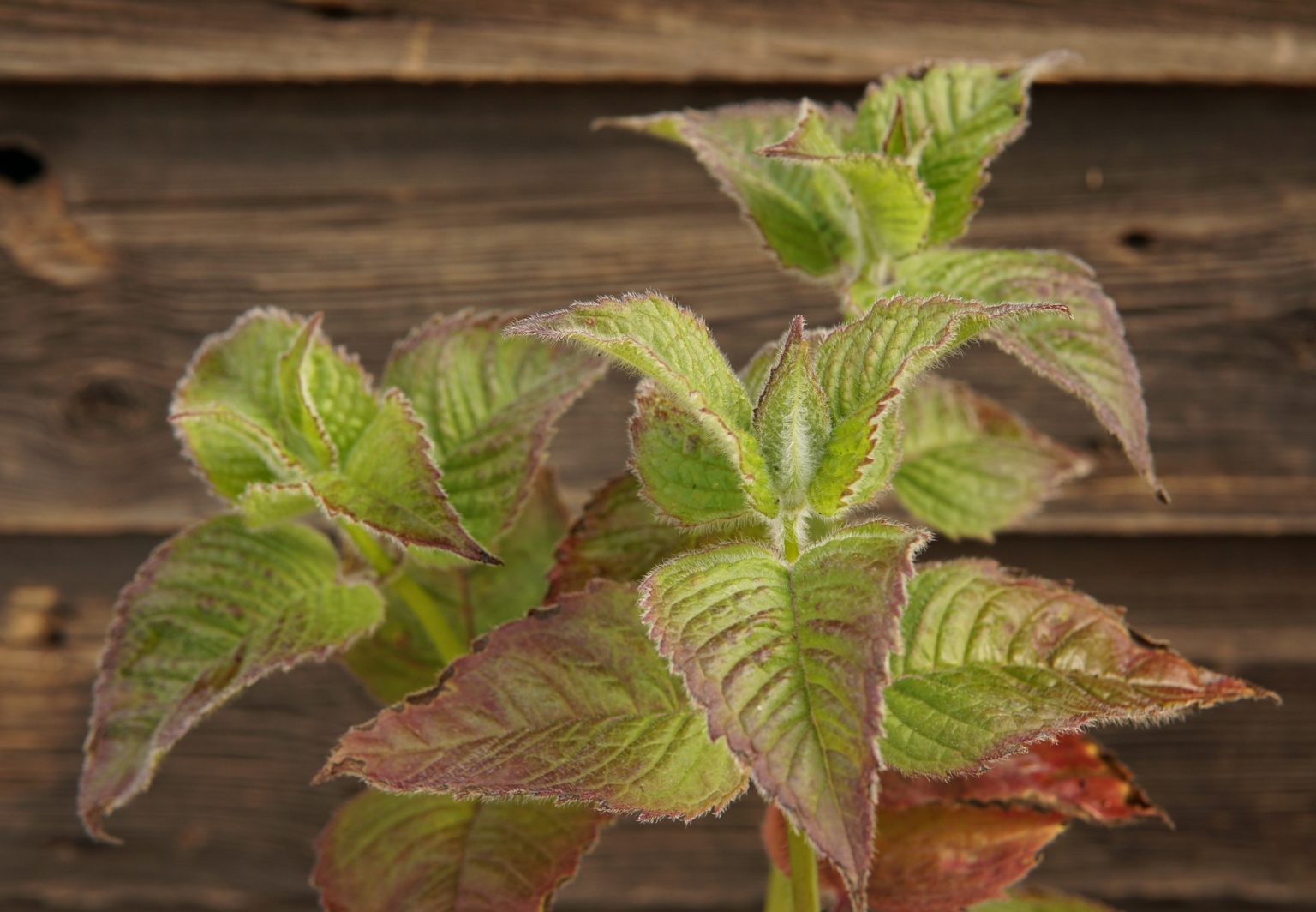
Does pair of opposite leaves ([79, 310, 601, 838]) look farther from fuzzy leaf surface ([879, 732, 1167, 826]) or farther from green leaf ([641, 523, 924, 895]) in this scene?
fuzzy leaf surface ([879, 732, 1167, 826])

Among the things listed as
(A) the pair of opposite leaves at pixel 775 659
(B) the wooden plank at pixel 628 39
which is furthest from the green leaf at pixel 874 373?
(B) the wooden plank at pixel 628 39

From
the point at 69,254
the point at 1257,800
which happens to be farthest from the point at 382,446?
the point at 1257,800

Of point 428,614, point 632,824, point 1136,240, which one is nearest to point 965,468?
point 428,614

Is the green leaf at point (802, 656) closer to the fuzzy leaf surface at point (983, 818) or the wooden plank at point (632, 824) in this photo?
the fuzzy leaf surface at point (983, 818)

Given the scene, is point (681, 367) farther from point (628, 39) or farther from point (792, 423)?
point (628, 39)

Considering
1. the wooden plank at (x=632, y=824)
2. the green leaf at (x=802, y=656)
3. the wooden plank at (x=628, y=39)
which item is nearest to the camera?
the green leaf at (x=802, y=656)

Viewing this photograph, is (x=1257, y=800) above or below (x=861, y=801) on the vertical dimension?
below

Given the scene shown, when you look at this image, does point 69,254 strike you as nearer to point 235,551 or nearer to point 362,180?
point 362,180
